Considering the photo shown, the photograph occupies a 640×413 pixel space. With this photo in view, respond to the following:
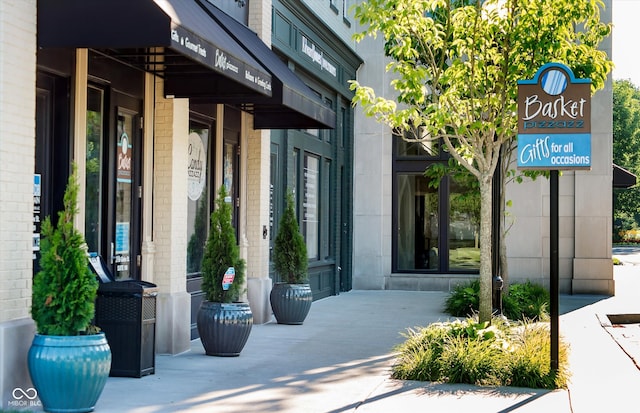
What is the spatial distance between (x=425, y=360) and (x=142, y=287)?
3236 mm

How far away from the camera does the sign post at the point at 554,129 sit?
9.58 m

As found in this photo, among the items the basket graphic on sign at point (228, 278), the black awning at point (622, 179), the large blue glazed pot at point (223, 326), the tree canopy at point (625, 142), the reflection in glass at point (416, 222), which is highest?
the tree canopy at point (625, 142)

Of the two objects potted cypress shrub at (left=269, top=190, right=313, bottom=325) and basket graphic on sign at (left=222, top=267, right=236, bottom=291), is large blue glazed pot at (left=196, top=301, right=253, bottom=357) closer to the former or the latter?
basket graphic on sign at (left=222, top=267, right=236, bottom=291)

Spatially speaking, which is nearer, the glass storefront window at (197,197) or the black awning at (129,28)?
the black awning at (129,28)

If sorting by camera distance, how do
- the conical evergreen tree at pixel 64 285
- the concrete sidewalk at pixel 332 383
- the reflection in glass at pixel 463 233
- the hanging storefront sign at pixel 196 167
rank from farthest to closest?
the reflection in glass at pixel 463 233 → the hanging storefront sign at pixel 196 167 → the concrete sidewalk at pixel 332 383 → the conical evergreen tree at pixel 64 285

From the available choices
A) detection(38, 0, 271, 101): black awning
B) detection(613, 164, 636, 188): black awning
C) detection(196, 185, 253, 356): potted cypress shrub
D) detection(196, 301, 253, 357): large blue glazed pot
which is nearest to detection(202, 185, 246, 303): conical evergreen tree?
detection(196, 185, 253, 356): potted cypress shrub

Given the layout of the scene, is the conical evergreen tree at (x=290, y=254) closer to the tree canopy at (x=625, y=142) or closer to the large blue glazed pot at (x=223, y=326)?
the large blue glazed pot at (x=223, y=326)

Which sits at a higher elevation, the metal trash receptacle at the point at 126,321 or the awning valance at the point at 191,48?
the awning valance at the point at 191,48

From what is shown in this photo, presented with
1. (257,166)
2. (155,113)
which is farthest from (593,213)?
(155,113)

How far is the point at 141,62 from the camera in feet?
34.7

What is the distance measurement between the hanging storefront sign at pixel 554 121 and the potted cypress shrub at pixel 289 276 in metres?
5.70

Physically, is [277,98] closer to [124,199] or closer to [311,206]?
[124,199]

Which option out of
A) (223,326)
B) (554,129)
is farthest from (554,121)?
(223,326)

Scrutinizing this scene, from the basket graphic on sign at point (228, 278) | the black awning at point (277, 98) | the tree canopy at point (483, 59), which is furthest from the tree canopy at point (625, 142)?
the basket graphic on sign at point (228, 278)
